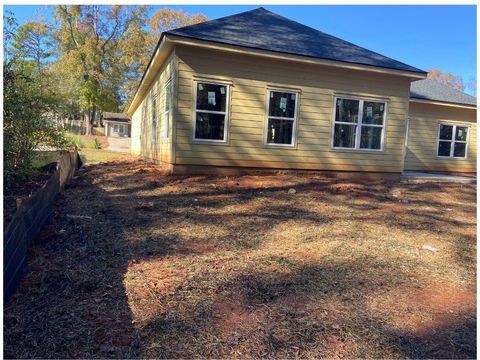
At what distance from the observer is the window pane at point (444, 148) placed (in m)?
14.1

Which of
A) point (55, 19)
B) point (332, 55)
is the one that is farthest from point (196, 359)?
point (55, 19)

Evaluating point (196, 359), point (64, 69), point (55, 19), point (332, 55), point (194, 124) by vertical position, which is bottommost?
point (196, 359)

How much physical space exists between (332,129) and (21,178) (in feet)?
25.0

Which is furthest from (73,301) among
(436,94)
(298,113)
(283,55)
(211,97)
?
(436,94)

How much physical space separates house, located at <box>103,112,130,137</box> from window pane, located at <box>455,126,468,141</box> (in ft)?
153

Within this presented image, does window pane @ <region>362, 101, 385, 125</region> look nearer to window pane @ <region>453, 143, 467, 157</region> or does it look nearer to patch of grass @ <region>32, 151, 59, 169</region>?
window pane @ <region>453, 143, 467, 157</region>

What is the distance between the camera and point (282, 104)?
966 cm

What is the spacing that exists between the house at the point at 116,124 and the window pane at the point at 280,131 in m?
47.1

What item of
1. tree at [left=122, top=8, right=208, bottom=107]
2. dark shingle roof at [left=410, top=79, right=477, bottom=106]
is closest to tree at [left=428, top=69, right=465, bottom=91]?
tree at [left=122, top=8, right=208, bottom=107]

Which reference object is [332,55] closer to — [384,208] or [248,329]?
[384,208]

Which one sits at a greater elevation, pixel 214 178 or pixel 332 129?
pixel 332 129

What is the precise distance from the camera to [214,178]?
28.9 feet

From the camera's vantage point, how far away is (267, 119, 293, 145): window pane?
9656mm

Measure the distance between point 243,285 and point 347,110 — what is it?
27.3ft
